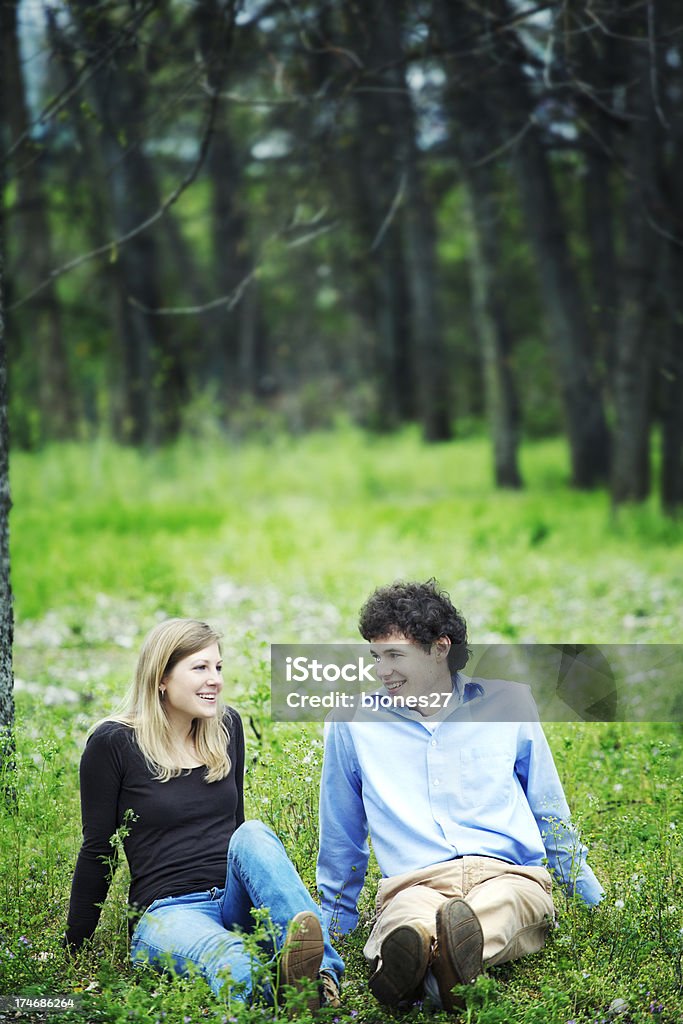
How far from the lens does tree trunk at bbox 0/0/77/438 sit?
59.1ft

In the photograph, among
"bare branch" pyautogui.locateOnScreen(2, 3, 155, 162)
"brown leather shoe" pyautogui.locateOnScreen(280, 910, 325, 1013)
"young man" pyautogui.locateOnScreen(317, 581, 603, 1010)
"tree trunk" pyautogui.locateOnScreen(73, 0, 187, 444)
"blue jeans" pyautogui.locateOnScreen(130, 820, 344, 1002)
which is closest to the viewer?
"brown leather shoe" pyautogui.locateOnScreen(280, 910, 325, 1013)

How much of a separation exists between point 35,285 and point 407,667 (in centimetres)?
1630

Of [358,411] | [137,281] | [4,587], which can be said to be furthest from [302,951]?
[358,411]

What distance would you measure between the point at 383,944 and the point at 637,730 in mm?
3002

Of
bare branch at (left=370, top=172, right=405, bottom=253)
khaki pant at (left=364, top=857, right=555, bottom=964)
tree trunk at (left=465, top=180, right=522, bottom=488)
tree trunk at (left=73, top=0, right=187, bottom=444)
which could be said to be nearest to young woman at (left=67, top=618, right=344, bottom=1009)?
khaki pant at (left=364, top=857, right=555, bottom=964)

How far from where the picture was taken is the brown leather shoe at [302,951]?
3.33 m

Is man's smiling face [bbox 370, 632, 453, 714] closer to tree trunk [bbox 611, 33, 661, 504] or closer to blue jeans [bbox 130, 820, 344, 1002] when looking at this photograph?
blue jeans [bbox 130, 820, 344, 1002]

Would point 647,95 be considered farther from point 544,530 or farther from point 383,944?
point 383,944

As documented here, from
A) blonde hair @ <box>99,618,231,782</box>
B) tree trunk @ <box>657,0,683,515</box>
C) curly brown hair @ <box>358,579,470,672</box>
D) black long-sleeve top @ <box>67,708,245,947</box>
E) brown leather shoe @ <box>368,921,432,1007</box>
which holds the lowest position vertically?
brown leather shoe @ <box>368,921,432,1007</box>

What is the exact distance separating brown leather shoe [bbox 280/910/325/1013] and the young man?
0.35 meters

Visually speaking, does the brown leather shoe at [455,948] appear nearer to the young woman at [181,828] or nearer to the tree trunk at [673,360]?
the young woman at [181,828]

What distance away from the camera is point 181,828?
3.96 metres

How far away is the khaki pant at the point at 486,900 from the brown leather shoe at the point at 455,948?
148 mm

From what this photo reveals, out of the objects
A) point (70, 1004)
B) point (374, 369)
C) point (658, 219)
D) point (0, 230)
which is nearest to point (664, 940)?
point (70, 1004)
